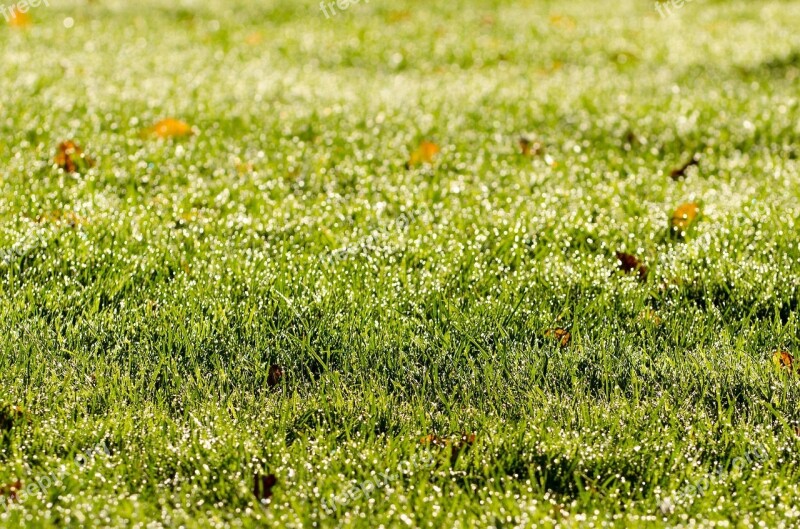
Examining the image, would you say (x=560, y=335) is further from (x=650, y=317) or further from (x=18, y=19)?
(x=18, y=19)

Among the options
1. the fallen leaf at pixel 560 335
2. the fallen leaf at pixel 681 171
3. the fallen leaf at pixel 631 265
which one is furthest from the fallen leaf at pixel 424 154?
the fallen leaf at pixel 560 335

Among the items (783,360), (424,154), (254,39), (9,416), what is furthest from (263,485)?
(254,39)

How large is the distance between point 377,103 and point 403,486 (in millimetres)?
3654

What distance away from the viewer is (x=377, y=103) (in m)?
5.60

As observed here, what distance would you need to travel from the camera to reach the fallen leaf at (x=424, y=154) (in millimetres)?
4551

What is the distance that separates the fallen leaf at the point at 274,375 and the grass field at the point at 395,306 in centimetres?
2

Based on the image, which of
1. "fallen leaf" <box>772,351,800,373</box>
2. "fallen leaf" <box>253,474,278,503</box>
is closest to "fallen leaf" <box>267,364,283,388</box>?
"fallen leaf" <box>253,474,278,503</box>

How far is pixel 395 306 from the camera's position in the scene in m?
3.11

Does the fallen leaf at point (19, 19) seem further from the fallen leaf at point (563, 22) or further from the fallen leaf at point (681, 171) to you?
the fallen leaf at point (681, 171)

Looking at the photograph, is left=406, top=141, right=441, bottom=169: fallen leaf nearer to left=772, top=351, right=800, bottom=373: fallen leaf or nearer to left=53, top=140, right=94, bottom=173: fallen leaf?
left=53, top=140, right=94, bottom=173: fallen leaf

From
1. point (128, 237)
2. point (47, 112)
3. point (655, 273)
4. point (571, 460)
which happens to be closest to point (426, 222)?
point (655, 273)

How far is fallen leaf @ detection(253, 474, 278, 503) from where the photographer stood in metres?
2.26

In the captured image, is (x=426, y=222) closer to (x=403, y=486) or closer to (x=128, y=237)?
(x=128, y=237)

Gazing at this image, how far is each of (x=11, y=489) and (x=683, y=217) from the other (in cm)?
279
